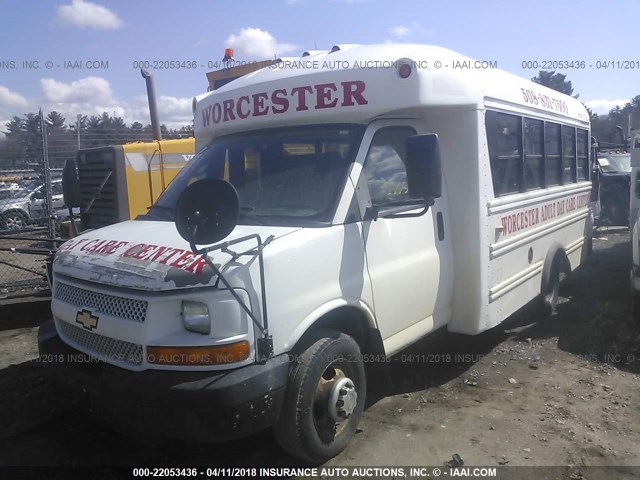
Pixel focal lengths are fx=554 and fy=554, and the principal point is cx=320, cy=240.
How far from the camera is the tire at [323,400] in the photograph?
329 centimetres

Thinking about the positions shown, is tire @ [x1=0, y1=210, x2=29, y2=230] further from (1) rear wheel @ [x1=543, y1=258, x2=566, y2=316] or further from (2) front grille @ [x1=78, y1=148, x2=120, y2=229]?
(1) rear wheel @ [x1=543, y1=258, x2=566, y2=316]

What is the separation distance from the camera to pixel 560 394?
4.73 m

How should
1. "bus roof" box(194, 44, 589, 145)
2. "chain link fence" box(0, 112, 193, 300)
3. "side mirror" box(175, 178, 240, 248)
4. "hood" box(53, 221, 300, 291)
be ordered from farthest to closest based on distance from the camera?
"chain link fence" box(0, 112, 193, 300) < "bus roof" box(194, 44, 589, 145) < "hood" box(53, 221, 300, 291) < "side mirror" box(175, 178, 240, 248)

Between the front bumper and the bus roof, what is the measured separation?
1.95m

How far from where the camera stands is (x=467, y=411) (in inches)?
175

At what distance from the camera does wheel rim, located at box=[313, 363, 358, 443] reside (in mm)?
3533

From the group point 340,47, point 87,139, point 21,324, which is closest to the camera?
point 340,47

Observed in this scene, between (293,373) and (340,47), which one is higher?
(340,47)

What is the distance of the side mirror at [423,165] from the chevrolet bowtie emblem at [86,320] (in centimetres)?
217

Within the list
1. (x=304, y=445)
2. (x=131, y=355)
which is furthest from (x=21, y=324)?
(x=304, y=445)

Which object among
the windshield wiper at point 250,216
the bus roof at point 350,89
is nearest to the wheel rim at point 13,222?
the bus roof at point 350,89

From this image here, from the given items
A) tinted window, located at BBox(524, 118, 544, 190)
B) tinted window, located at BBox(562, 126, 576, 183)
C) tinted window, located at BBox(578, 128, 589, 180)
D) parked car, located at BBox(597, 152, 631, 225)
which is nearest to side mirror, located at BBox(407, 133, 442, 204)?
tinted window, located at BBox(524, 118, 544, 190)

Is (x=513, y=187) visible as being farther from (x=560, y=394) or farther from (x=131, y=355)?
(x=131, y=355)

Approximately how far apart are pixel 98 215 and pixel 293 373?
5.53 meters
